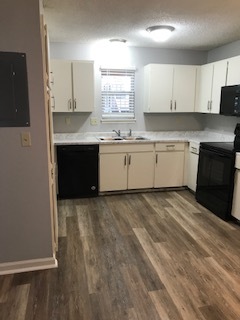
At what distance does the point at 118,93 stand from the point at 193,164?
1.77 m

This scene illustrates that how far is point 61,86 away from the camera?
3.89 metres

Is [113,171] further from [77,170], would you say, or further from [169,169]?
[169,169]

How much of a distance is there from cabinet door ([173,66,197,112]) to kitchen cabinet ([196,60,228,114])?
11 cm

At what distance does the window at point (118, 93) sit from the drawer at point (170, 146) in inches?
32.0

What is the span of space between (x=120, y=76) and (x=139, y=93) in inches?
17.5

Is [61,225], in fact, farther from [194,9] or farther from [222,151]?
[194,9]

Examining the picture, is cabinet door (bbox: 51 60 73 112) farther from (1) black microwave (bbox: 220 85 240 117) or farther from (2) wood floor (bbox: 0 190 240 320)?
(1) black microwave (bbox: 220 85 240 117)

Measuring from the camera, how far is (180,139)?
4.28 m

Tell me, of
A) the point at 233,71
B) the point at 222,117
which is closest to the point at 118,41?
the point at 233,71

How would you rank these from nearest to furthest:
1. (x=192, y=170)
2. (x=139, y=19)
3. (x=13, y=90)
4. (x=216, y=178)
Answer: (x=13, y=90) < (x=139, y=19) < (x=216, y=178) < (x=192, y=170)

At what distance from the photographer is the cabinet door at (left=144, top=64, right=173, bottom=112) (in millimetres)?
4242

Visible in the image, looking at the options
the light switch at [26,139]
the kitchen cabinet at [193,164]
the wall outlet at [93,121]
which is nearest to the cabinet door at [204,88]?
the kitchen cabinet at [193,164]

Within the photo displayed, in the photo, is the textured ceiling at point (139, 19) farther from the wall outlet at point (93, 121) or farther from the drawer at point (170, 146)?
the drawer at point (170, 146)

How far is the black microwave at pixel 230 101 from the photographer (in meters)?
3.38
